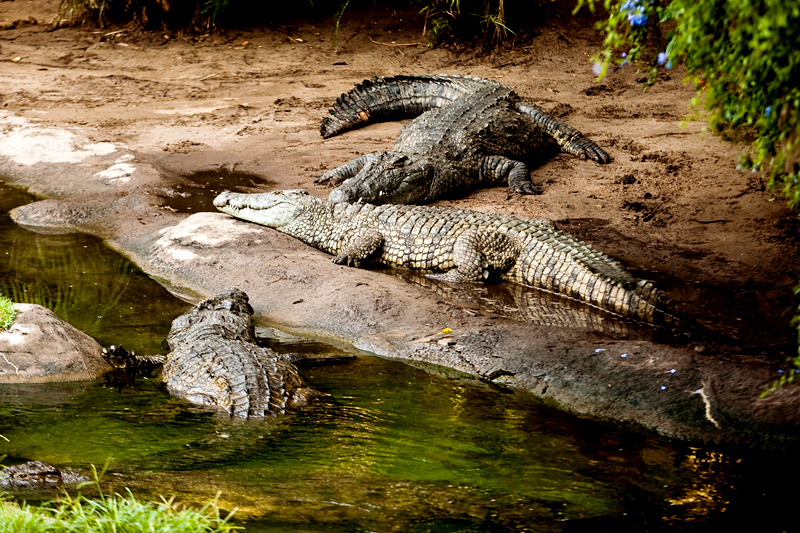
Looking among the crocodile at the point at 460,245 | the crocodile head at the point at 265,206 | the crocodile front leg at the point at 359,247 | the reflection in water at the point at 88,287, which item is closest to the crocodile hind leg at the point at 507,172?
the crocodile at the point at 460,245

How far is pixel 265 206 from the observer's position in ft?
23.9

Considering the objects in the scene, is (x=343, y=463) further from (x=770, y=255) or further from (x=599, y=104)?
(x=599, y=104)

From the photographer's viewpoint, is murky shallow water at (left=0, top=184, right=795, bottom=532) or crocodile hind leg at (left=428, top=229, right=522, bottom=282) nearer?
murky shallow water at (left=0, top=184, right=795, bottom=532)

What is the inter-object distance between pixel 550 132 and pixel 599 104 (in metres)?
1.58

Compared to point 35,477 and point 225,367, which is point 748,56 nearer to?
point 35,477

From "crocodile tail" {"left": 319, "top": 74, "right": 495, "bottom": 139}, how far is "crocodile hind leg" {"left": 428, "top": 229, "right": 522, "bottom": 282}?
401 cm

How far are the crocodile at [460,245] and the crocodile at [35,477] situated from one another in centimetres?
355

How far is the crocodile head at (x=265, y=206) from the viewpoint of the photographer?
7.20 m

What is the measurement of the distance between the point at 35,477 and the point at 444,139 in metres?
6.18

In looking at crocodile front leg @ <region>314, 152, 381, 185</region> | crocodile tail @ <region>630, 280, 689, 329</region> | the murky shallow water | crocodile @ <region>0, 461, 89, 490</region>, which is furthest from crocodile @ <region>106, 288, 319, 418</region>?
crocodile front leg @ <region>314, 152, 381, 185</region>

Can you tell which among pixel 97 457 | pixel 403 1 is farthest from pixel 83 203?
pixel 403 1

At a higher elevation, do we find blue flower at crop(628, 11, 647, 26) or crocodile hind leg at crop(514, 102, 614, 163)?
blue flower at crop(628, 11, 647, 26)

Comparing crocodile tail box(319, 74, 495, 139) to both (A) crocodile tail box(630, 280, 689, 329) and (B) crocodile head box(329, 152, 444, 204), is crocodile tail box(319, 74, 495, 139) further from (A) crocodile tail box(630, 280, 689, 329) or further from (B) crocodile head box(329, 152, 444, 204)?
(A) crocodile tail box(630, 280, 689, 329)

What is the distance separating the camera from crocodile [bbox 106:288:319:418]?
4.23 meters
